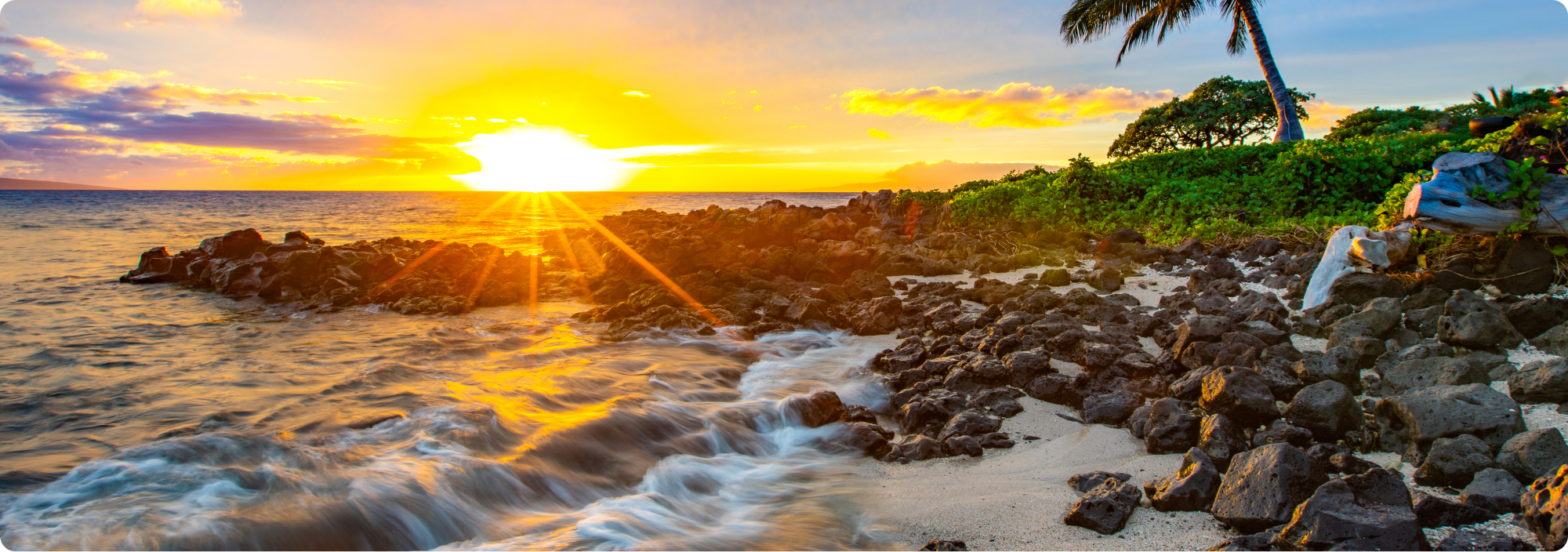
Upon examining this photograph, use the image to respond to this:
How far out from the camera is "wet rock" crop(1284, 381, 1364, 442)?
418 cm

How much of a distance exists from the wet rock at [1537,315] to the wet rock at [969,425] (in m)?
3.75

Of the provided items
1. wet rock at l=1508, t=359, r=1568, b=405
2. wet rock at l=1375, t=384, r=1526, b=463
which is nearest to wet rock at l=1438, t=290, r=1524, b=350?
wet rock at l=1508, t=359, r=1568, b=405

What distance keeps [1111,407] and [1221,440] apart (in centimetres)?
107

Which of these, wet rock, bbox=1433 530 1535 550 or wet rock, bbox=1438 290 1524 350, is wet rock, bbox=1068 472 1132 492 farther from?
wet rock, bbox=1438 290 1524 350

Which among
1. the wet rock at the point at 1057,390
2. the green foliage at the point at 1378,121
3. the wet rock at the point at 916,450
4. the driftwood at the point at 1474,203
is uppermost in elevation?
the green foliage at the point at 1378,121

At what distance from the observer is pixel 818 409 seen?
6.01m

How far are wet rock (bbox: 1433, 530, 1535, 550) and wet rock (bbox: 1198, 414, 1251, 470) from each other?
3.34ft

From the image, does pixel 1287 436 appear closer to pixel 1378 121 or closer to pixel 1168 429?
pixel 1168 429

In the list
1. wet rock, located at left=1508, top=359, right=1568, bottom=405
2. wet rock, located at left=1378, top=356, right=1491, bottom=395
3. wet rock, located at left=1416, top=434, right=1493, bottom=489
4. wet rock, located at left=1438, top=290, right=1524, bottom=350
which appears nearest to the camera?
wet rock, located at left=1416, top=434, right=1493, bottom=489

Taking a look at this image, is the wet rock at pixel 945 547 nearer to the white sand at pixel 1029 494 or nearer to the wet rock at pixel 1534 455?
the white sand at pixel 1029 494

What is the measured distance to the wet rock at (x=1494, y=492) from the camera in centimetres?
318

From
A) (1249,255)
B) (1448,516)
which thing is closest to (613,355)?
(1448,516)

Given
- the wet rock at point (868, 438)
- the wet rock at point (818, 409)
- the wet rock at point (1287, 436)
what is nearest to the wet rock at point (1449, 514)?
the wet rock at point (1287, 436)

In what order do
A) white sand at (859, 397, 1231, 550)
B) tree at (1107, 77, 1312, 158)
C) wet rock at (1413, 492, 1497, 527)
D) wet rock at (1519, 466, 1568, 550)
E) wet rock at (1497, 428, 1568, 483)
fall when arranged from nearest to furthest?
wet rock at (1519, 466, 1568, 550) < wet rock at (1413, 492, 1497, 527) < wet rock at (1497, 428, 1568, 483) < white sand at (859, 397, 1231, 550) < tree at (1107, 77, 1312, 158)
